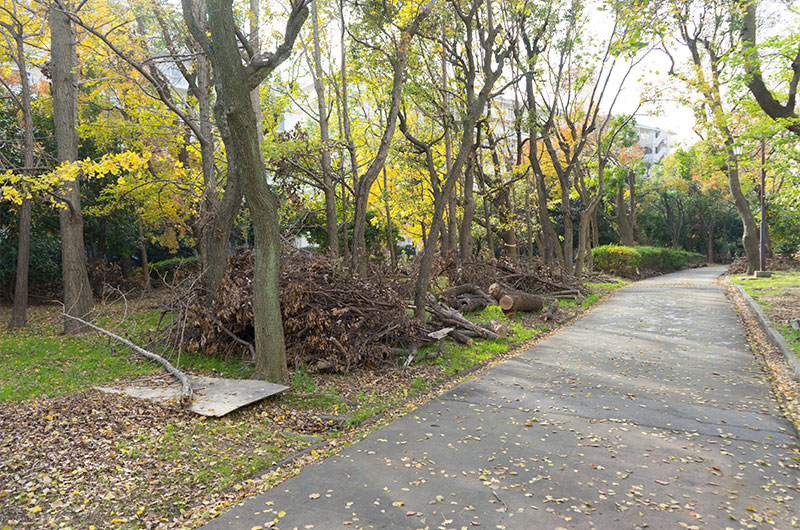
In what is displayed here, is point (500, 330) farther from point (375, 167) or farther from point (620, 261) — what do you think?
point (620, 261)

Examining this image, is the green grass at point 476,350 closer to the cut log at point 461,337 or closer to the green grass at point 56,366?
the cut log at point 461,337

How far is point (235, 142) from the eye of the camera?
625 centimetres

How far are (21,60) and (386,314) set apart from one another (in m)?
10.4

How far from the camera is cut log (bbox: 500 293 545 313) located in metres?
12.9

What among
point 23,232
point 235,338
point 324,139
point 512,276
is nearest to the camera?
point 235,338

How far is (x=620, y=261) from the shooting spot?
91.6 ft

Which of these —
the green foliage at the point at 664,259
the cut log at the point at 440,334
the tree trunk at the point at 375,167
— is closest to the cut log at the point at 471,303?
the cut log at the point at 440,334

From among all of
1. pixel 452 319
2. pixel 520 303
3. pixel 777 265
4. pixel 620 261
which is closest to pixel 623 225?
pixel 620 261

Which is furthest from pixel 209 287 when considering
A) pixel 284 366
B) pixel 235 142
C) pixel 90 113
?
pixel 90 113

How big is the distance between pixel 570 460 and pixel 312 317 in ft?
14.7

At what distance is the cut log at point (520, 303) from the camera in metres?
12.9

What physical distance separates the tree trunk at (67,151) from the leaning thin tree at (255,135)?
5808 millimetres

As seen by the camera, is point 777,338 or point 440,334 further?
point 440,334

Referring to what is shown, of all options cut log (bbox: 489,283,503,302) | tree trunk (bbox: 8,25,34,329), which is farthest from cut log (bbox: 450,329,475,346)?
tree trunk (bbox: 8,25,34,329)
